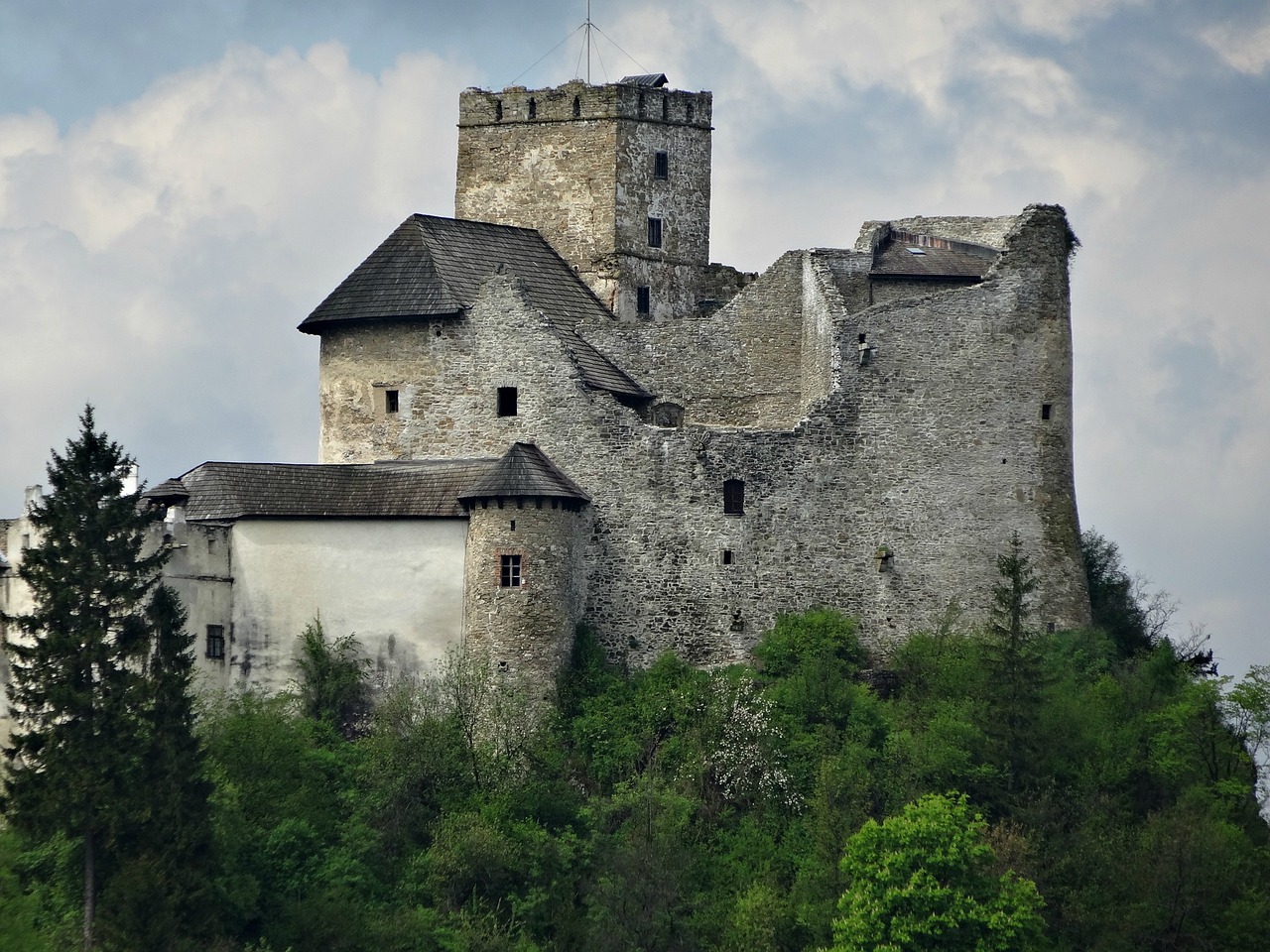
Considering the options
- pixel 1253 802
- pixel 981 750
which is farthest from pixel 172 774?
pixel 1253 802

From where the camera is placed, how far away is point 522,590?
5612cm

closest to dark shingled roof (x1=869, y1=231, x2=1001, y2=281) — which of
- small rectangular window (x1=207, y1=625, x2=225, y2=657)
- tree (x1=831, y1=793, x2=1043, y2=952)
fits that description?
tree (x1=831, y1=793, x2=1043, y2=952)

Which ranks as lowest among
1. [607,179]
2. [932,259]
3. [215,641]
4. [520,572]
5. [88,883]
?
[88,883]

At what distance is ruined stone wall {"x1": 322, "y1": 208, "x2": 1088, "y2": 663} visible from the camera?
190 ft

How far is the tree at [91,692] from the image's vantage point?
167ft

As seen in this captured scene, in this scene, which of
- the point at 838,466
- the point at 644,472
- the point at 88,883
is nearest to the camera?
the point at 88,883

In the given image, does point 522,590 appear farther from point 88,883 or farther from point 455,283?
point 88,883

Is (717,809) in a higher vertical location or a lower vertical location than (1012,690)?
lower

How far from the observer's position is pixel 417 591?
57094mm

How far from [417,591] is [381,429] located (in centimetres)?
502

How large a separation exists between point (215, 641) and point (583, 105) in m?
17.6

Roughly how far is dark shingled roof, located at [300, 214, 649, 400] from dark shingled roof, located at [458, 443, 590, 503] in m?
2.58

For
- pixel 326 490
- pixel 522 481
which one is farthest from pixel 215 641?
pixel 522 481

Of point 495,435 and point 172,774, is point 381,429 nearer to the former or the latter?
point 495,435
